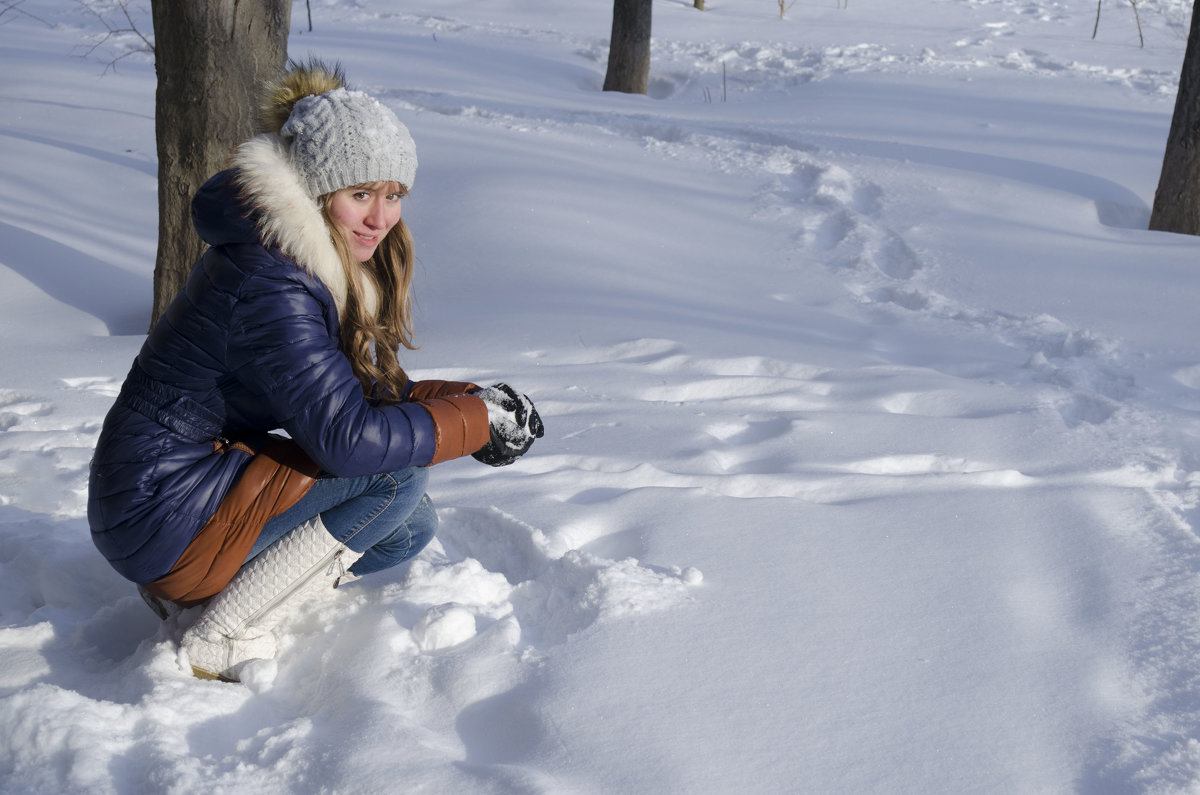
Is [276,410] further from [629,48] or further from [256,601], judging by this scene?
[629,48]

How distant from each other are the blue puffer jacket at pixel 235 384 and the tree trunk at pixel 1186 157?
4.74 metres

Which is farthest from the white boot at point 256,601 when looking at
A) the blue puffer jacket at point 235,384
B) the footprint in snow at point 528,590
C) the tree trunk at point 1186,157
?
the tree trunk at point 1186,157

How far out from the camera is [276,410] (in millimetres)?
1793

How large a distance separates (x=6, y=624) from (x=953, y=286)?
3898 mm

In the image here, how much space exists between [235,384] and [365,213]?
40 cm

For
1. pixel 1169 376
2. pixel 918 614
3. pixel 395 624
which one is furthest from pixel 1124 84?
pixel 395 624

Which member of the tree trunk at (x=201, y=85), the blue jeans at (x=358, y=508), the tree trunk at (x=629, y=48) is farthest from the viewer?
the tree trunk at (x=629, y=48)

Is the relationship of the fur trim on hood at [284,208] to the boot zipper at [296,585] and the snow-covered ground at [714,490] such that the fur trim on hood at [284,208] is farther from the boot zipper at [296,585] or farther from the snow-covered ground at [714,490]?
the snow-covered ground at [714,490]

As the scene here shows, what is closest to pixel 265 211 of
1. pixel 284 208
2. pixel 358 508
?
pixel 284 208

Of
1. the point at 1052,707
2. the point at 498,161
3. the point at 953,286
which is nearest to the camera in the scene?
the point at 1052,707

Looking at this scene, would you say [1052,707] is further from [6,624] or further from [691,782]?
[6,624]

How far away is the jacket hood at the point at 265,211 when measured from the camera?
69.1 inches

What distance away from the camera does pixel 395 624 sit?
204 cm

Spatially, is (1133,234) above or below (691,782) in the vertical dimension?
above
